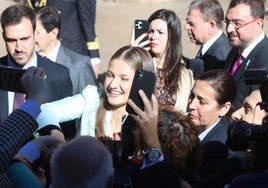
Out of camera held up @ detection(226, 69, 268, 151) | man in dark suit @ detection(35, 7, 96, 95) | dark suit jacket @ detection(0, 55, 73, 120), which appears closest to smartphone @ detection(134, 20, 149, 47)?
man in dark suit @ detection(35, 7, 96, 95)

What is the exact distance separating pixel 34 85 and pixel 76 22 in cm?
392

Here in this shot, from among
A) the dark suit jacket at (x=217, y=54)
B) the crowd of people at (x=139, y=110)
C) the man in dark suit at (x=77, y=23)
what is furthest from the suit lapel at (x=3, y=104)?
the man in dark suit at (x=77, y=23)

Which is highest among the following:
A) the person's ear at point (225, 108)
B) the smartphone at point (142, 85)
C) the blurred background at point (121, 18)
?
the smartphone at point (142, 85)

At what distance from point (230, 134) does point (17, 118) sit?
0.90 metres

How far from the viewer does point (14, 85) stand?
3.22 m

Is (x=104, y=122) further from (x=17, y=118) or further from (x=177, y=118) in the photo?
(x=17, y=118)

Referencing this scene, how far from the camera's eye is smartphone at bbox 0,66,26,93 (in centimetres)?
321

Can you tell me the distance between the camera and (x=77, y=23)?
22.2ft

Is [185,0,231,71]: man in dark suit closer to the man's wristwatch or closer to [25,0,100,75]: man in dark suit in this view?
[25,0,100,75]: man in dark suit

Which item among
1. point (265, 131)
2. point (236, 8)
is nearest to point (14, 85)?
point (265, 131)

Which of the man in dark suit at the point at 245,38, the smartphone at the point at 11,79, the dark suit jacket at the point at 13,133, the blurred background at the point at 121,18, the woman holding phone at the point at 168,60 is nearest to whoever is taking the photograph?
the dark suit jacket at the point at 13,133

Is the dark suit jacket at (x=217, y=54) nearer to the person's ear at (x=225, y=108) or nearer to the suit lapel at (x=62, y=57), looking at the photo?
the suit lapel at (x=62, y=57)

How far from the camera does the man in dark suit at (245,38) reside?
510 centimetres

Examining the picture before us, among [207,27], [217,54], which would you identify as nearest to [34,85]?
[217,54]
